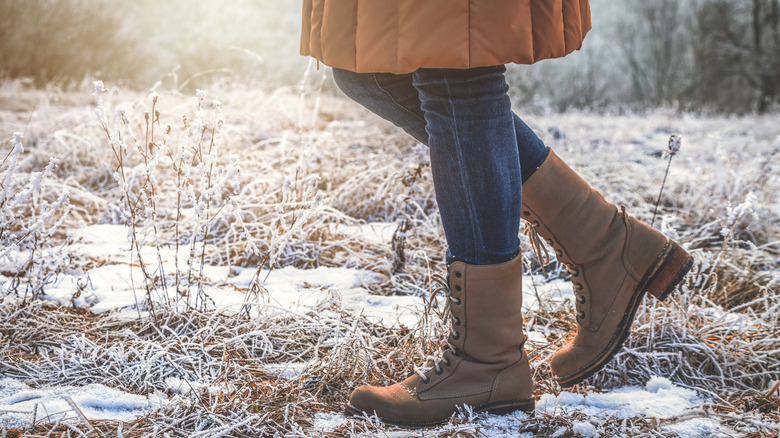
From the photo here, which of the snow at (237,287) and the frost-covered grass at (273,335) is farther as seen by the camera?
the snow at (237,287)

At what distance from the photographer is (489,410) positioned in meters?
1.16

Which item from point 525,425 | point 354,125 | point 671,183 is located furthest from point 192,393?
point 354,125

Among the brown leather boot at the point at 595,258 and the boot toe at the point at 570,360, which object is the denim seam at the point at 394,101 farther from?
the boot toe at the point at 570,360

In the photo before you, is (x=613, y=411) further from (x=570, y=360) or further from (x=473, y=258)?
(x=473, y=258)

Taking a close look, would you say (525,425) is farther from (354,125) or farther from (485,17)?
(354,125)

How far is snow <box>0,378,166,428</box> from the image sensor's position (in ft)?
3.45

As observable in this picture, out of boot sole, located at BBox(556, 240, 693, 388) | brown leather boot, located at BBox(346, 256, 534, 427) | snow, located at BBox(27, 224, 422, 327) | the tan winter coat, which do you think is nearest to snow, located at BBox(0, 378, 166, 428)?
snow, located at BBox(27, 224, 422, 327)

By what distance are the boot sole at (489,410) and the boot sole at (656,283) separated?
0.43 ft

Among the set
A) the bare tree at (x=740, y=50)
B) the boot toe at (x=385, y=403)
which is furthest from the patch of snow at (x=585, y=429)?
the bare tree at (x=740, y=50)

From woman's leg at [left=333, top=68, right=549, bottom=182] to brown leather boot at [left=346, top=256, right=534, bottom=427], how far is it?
0.26 m

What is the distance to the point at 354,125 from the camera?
566 cm

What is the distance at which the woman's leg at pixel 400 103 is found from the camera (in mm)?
1125

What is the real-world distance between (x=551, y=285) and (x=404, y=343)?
781 mm

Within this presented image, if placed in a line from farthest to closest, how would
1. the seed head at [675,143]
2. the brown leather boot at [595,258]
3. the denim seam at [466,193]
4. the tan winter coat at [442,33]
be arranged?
1. the seed head at [675,143]
2. the brown leather boot at [595,258]
3. the denim seam at [466,193]
4. the tan winter coat at [442,33]
